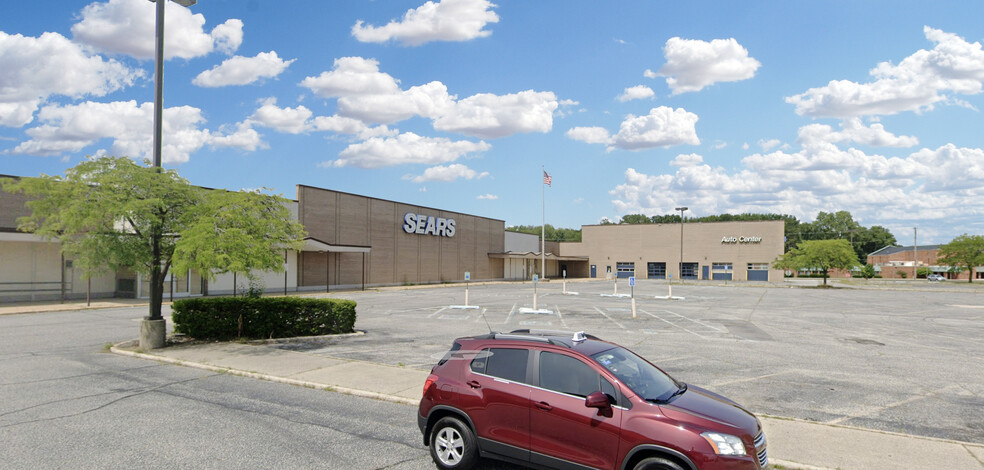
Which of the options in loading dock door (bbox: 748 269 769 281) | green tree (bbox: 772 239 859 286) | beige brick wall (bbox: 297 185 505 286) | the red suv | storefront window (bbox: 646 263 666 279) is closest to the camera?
the red suv

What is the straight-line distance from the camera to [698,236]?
78.7 m

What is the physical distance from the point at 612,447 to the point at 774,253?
Result: 78.2 m

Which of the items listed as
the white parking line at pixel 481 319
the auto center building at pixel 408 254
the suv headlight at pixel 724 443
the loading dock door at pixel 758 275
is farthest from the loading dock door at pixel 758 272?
the suv headlight at pixel 724 443

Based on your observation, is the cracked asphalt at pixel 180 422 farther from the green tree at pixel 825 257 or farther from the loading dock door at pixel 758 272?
the loading dock door at pixel 758 272

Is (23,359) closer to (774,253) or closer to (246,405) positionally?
(246,405)

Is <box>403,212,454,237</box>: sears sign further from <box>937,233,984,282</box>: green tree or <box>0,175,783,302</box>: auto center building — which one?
<box>937,233,984,282</box>: green tree

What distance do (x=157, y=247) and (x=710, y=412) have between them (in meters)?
15.0

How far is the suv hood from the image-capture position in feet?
17.1

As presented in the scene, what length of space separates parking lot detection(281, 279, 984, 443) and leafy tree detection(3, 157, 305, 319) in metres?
3.30

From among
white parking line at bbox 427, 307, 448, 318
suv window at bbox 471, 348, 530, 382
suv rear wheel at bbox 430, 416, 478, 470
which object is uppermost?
suv window at bbox 471, 348, 530, 382

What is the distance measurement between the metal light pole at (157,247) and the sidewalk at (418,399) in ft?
1.38

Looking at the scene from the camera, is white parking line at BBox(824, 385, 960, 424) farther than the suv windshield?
Yes

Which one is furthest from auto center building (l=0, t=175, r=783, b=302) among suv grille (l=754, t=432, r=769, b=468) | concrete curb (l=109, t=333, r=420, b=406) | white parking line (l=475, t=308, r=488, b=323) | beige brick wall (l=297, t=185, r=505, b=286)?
suv grille (l=754, t=432, r=769, b=468)

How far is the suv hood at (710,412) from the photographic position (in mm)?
5219
